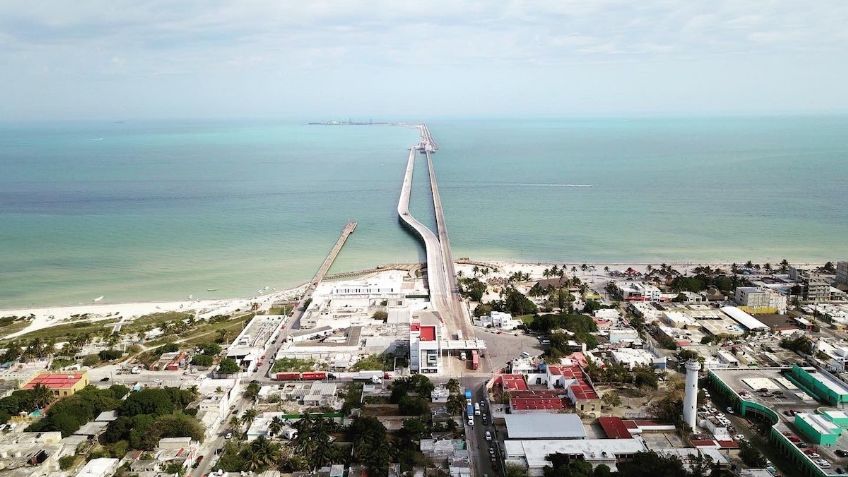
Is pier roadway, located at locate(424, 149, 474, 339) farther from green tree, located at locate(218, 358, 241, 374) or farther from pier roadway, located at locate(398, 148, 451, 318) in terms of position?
green tree, located at locate(218, 358, 241, 374)

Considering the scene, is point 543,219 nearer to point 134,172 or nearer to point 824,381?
point 824,381

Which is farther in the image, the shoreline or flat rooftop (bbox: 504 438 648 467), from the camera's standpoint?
the shoreline

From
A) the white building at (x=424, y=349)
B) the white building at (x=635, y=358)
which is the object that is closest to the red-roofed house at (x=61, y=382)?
the white building at (x=424, y=349)

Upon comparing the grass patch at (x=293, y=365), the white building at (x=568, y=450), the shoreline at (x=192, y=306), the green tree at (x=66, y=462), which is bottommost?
the green tree at (x=66, y=462)

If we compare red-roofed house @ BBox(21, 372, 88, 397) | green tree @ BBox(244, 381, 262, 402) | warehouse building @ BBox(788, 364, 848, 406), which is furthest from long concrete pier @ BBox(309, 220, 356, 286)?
warehouse building @ BBox(788, 364, 848, 406)

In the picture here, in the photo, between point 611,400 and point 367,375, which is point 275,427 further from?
point 611,400

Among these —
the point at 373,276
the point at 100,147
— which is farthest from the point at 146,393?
the point at 100,147

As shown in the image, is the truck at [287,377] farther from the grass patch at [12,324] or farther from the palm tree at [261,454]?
the grass patch at [12,324]

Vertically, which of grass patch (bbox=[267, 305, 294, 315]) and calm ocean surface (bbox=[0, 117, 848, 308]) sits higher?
calm ocean surface (bbox=[0, 117, 848, 308])
